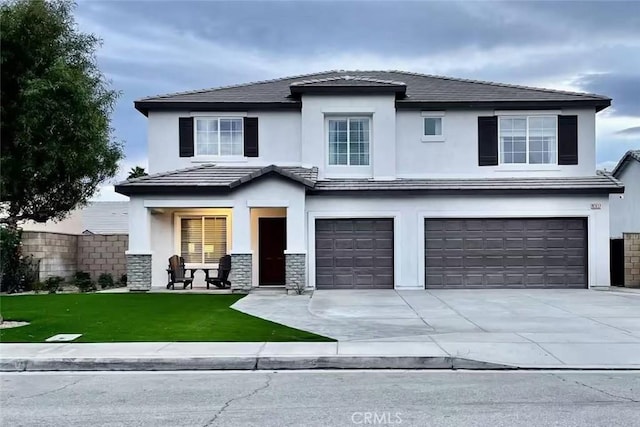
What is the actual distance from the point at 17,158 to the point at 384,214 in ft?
36.9

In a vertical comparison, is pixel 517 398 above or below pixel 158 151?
below

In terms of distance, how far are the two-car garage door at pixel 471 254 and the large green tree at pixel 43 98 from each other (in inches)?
324

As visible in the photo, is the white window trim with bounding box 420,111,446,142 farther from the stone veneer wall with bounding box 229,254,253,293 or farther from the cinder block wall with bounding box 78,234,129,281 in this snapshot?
the cinder block wall with bounding box 78,234,129,281

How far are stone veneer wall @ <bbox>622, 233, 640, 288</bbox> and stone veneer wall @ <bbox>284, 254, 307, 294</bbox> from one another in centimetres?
1158

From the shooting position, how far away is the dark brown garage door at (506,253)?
21.3 m

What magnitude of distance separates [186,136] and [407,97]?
8.06 m

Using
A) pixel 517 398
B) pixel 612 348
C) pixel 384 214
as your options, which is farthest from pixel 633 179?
pixel 517 398

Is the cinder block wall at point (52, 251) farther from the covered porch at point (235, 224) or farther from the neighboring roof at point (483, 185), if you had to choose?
the neighboring roof at point (483, 185)

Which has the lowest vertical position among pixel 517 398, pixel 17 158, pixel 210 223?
pixel 517 398

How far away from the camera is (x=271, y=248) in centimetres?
2255

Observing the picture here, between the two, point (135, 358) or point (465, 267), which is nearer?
point (135, 358)

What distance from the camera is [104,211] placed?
45156mm

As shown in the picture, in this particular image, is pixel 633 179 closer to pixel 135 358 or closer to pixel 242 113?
pixel 242 113

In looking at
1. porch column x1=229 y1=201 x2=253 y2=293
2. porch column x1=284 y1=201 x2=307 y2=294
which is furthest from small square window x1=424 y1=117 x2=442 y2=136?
porch column x1=229 y1=201 x2=253 y2=293
